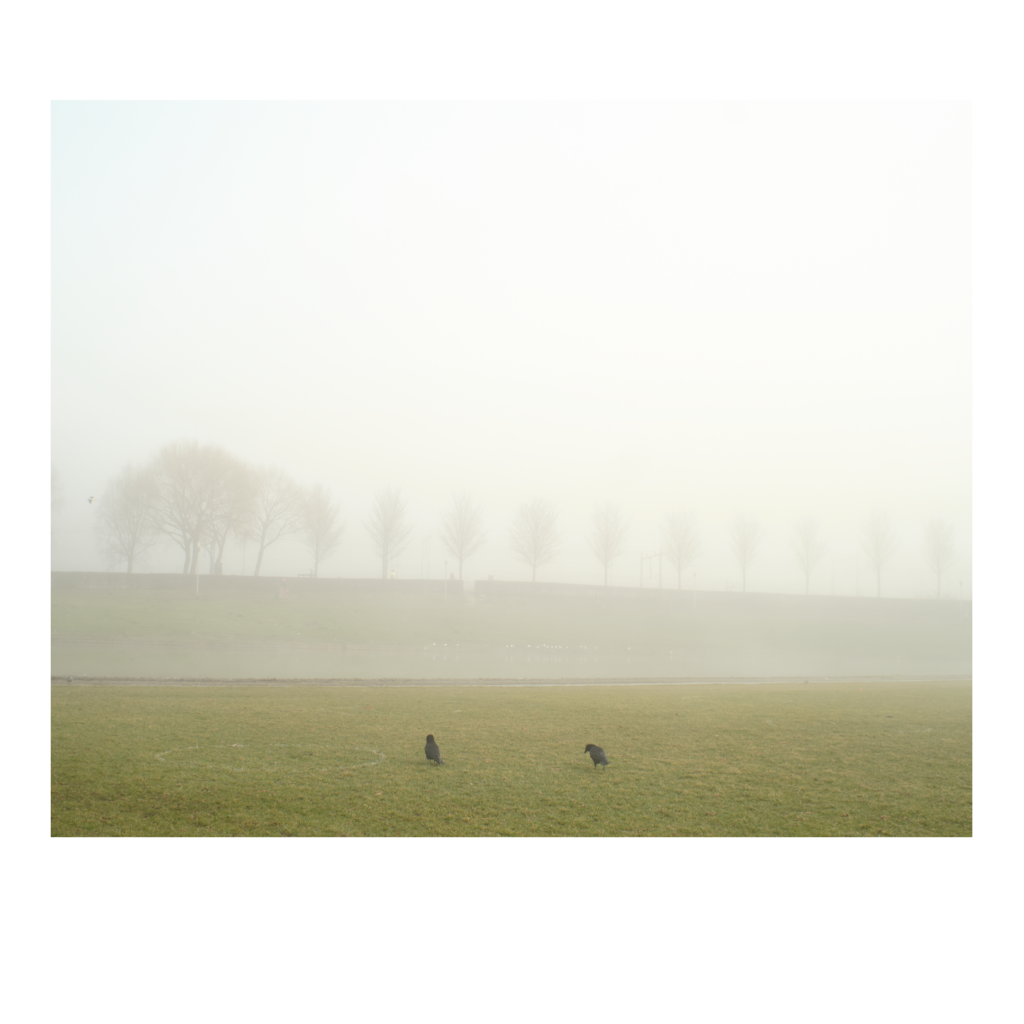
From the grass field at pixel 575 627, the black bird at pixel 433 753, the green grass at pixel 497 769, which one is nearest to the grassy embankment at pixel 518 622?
the grass field at pixel 575 627

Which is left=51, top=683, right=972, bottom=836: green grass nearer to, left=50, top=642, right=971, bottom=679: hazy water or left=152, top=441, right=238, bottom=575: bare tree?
left=50, top=642, right=971, bottom=679: hazy water

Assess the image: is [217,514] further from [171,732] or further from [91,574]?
[171,732]

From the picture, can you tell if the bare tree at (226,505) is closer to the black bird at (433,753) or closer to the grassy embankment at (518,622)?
the grassy embankment at (518,622)

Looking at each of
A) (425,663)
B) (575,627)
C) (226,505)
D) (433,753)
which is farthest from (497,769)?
(226,505)

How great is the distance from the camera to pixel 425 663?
1278 inches

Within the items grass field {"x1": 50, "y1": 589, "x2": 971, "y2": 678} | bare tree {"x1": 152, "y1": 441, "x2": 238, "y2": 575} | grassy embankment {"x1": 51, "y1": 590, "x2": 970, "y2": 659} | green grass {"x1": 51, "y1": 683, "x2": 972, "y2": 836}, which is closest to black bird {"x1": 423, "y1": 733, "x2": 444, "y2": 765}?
green grass {"x1": 51, "y1": 683, "x2": 972, "y2": 836}

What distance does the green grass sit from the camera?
7207 mm

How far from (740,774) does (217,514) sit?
57.1 m

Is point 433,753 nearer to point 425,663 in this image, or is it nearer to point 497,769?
point 497,769

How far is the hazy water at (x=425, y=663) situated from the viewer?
26.3 meters

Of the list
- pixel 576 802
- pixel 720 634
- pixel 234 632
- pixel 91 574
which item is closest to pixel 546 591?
pixel 720 634

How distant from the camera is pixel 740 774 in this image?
30.5 ft

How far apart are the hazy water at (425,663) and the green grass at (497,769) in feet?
33.9

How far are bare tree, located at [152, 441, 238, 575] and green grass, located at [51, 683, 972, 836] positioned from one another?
148ft
